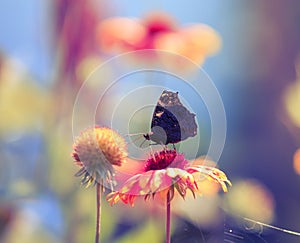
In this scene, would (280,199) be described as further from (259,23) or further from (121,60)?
(121,60)

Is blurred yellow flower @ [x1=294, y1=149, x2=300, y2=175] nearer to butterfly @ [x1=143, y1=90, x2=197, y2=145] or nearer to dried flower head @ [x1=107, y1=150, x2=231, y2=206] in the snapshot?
dried flower head @ [x1=107, y1=150, x2=231, y2=206]

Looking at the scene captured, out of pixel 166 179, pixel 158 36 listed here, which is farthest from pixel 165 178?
pixel 158 36

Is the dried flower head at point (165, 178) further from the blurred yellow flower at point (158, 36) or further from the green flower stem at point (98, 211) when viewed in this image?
the blurred yellow flower at point (158, 36)

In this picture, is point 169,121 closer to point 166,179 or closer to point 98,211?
point 166,179

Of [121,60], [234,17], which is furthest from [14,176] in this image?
[234,17]

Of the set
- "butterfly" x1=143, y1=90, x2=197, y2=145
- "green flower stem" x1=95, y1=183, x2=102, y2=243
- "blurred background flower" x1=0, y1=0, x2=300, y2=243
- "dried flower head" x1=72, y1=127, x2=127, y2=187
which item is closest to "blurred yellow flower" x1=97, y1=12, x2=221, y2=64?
"blurred background flower" x1=0, y1=0, x2=300, y2=243

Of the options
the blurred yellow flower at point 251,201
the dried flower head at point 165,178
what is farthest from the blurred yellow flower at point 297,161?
the dried flower head at point 165,178
